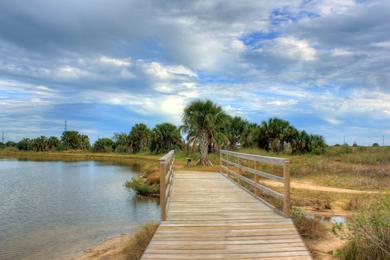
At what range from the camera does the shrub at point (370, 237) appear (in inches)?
224

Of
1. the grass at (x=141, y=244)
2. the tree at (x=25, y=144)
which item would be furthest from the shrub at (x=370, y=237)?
the tree at (x=25, y=144)

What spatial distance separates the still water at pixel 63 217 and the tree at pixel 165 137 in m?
33.5

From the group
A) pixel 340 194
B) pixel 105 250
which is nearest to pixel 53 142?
pixel 340 194

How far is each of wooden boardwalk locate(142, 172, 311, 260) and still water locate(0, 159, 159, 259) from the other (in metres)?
4.71

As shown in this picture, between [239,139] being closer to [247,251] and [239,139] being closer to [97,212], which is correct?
[97,212]

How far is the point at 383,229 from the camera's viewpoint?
5789 millimetres

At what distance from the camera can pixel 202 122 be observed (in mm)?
30797

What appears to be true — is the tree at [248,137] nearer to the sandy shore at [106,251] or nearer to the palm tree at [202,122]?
the palm tree at [202,122]

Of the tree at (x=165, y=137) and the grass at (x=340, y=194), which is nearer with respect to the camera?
the grass at (x=340, y=194)

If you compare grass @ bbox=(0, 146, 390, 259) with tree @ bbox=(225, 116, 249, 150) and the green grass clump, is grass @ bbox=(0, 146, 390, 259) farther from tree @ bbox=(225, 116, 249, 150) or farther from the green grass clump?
tree @ bbox=(225, 116, 249, 150)

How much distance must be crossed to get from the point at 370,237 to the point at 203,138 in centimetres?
2556

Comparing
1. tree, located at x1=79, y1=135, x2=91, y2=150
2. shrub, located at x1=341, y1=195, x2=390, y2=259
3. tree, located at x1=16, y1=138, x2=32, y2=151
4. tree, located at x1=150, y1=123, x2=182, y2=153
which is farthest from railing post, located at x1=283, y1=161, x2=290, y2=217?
tree, located at x1=16, y1=138, x2=32, y2=151

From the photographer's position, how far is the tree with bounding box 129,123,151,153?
73.1 metres

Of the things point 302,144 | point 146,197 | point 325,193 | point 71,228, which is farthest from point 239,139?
point 71,228
